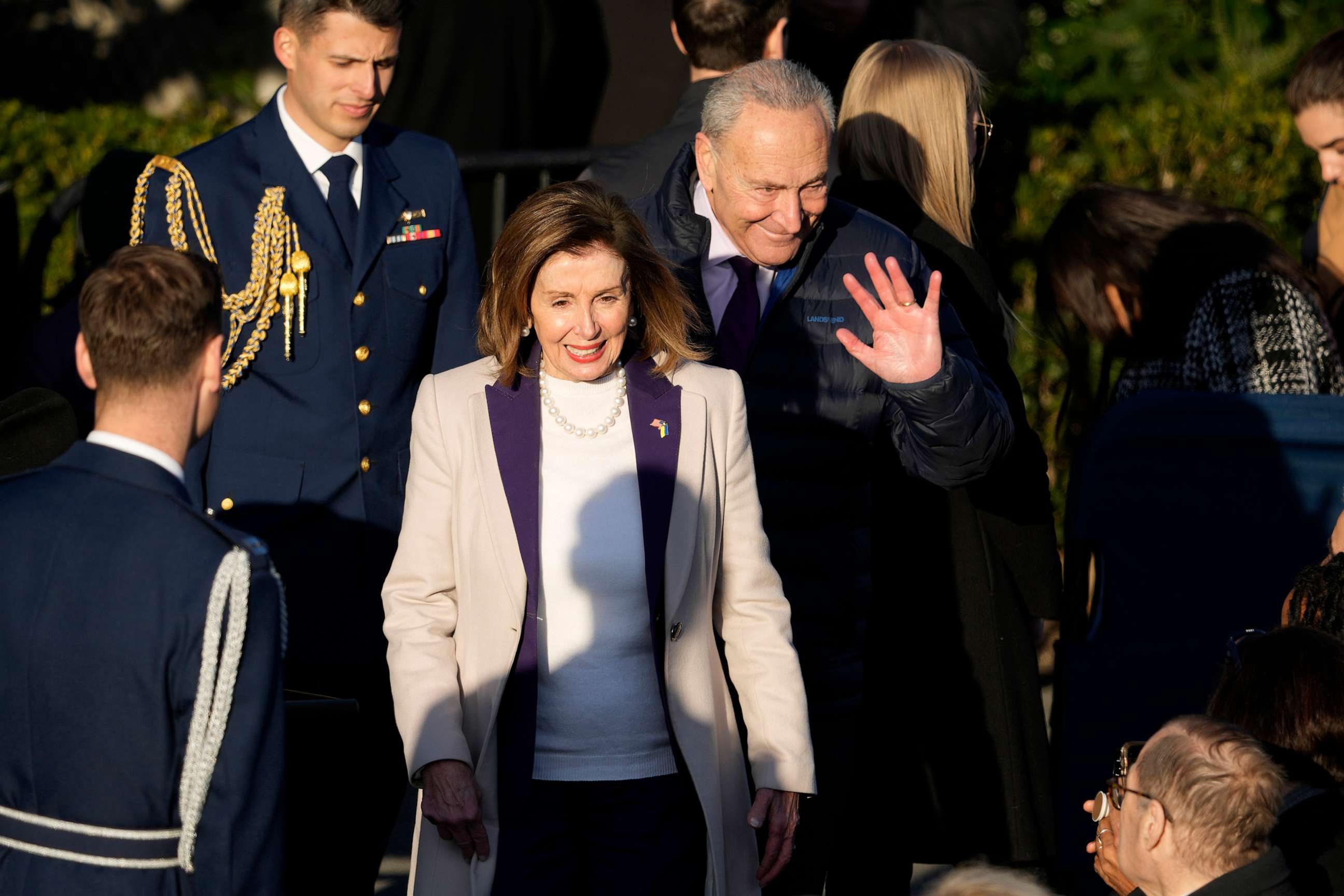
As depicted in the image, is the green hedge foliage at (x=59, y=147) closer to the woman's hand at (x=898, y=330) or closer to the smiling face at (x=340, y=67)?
Result: the smiling face at (x=340, y=67)

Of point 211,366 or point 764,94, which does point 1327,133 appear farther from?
point 211,366

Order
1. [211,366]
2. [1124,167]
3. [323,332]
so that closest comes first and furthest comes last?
[211,366] < [323,332] < [1124,167]

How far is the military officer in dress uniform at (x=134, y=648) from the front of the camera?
8.03ft

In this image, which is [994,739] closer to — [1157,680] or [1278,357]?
[1157,680]

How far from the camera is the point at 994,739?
4.08 metres

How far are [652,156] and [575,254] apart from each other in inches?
61.1

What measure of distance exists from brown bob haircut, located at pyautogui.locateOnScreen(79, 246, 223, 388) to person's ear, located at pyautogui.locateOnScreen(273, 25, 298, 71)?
1.53 metres

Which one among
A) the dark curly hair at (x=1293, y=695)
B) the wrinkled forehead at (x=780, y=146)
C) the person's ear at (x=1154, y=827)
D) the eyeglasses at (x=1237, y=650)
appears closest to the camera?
the person's ear at (x=1154, y=827)

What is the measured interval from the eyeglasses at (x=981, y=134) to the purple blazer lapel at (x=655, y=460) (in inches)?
57.9

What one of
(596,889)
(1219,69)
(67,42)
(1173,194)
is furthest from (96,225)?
(1219,69)

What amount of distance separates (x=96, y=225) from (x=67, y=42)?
5.45 meters

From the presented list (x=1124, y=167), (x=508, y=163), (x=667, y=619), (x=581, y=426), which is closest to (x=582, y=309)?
(x=581, y=426)

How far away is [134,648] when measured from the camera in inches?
96.0

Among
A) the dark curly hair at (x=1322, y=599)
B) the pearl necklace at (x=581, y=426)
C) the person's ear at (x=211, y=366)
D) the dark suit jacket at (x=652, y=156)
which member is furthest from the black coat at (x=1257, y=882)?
the dark suit jacket at (x=652, y=156)
